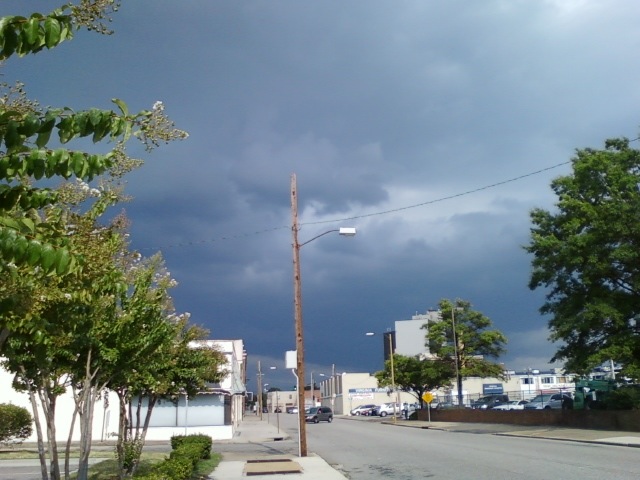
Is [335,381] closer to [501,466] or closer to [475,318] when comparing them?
[475,318]

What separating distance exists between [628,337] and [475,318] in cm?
2790

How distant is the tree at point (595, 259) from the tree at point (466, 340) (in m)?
23.2

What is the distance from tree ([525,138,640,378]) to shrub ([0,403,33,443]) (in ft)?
86.5

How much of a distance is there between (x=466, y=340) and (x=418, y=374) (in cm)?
579

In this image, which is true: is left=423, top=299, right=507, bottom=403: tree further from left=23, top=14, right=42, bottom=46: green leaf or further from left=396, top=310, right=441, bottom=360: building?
left=23, top=14, right=42, bottom=46: green leaf

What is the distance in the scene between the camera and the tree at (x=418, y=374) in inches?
2447

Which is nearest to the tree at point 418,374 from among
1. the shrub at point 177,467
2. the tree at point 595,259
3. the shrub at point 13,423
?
the tree at point 595,259

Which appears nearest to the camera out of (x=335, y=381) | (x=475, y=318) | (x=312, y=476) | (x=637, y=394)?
(x=312, y=476)

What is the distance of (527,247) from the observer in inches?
1544

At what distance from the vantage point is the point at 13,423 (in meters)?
32.0

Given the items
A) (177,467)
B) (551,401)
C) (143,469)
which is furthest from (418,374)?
(177,467)

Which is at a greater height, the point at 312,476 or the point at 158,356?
the point at 158,356

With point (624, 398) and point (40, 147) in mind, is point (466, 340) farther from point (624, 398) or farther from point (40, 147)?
point (40, 147)

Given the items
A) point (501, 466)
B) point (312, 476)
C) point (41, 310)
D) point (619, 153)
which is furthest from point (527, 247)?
point (41, 310)
